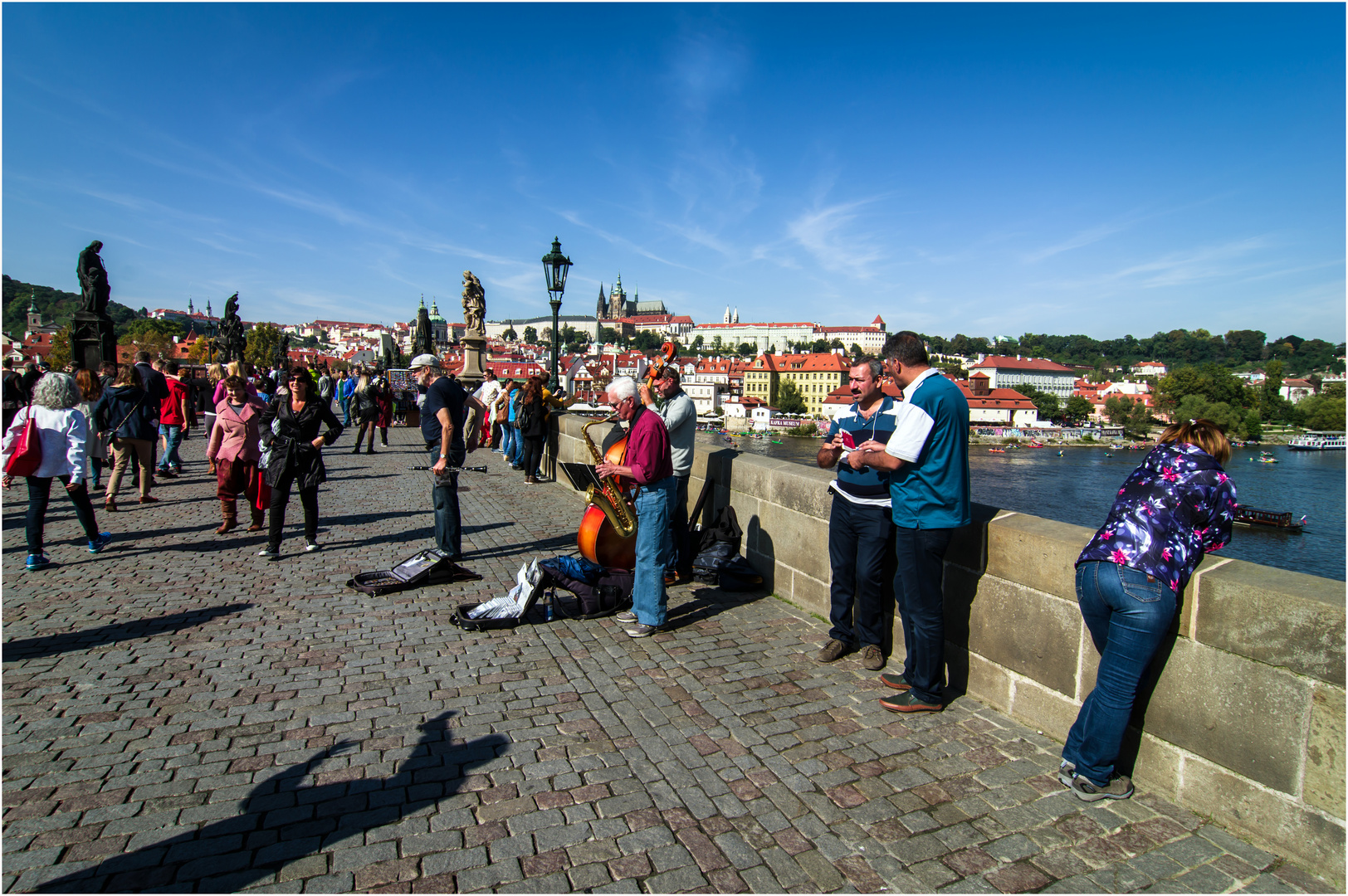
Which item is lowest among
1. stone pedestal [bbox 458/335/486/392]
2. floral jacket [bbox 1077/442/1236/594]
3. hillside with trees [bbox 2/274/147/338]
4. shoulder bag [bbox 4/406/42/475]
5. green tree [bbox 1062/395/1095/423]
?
green tree [bbox 1062/395/1095/423]

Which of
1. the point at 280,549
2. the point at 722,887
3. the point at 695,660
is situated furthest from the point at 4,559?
the point at 722,887

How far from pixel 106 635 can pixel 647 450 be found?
12.4 feet

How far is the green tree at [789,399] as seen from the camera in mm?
131125

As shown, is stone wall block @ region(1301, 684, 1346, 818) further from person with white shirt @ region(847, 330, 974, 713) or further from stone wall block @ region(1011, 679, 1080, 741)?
person with white shirt @ region(847, 330, 974, 713)

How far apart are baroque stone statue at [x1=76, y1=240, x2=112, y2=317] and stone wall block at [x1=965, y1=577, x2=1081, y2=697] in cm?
1720

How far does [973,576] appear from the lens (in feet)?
12.8

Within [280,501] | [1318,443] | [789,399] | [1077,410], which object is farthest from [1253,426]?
[280,501]

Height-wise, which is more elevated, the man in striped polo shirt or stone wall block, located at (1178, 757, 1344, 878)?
the man in striped polo shirt

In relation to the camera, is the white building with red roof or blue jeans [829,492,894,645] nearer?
blue jeans [829,492,894,645]

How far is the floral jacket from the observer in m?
2.75

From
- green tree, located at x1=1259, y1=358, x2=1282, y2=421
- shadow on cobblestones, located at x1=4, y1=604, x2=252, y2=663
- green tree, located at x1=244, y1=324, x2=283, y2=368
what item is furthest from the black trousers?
green tree, located at x1=1259, y1=358, x2=1282, y2=421

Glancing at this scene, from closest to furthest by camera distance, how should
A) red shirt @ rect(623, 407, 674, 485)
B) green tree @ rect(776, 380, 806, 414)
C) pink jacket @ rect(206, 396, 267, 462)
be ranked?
red shirt @ rect(623, 407, 674, 485) → pink jacket @ rect(206, 396, 267, 462) → green tree @ rect(776, 380, 806, 414)

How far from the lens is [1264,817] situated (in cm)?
263

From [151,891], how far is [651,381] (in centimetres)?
461
